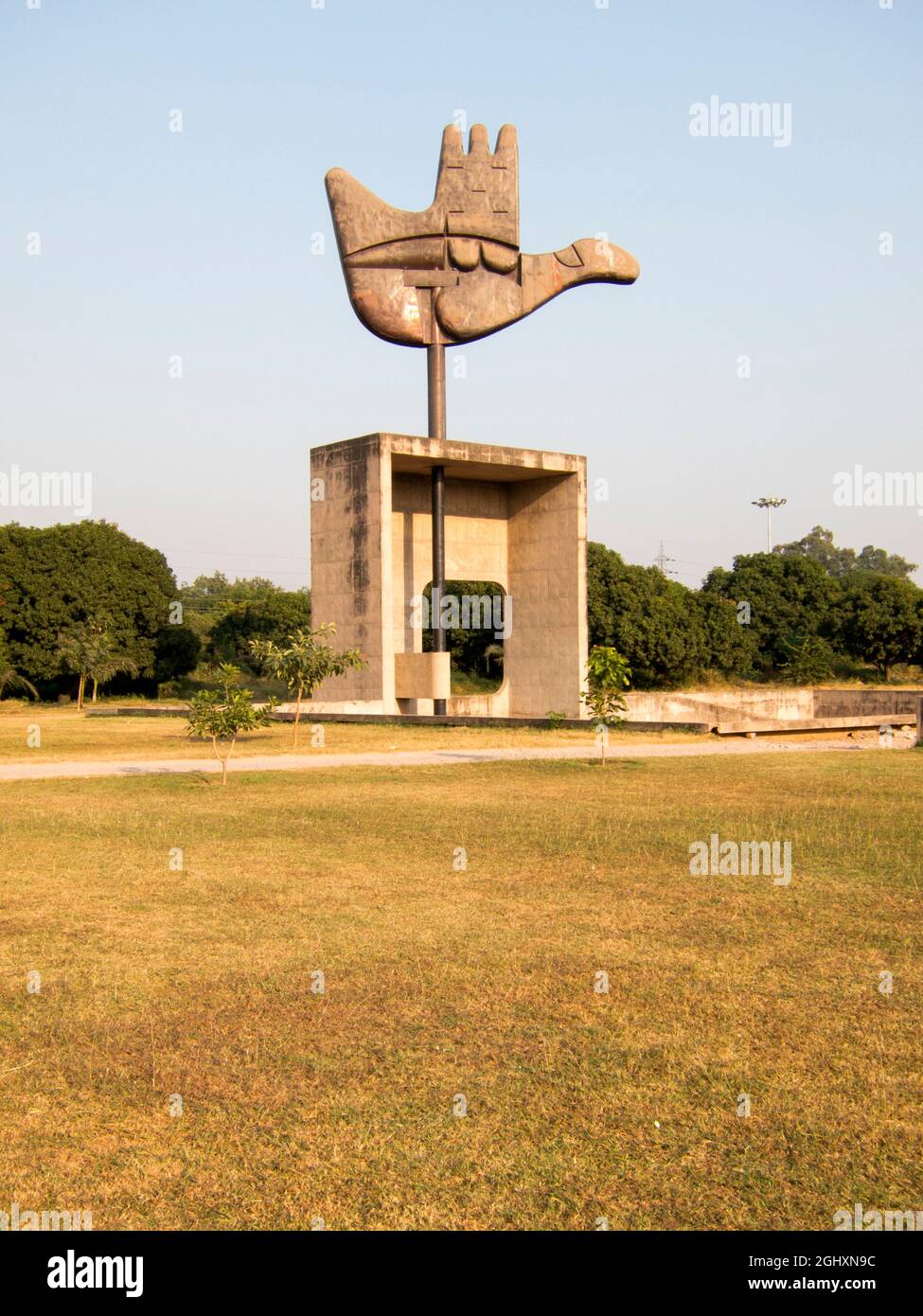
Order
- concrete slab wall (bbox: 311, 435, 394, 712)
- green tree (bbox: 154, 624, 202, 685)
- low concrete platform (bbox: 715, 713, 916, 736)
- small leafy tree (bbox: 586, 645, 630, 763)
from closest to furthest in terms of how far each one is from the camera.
Answer: small leafy tree (bbox: 586, 645, 630, 763) → low concrete platform (bbox: 715, 713, 916, 736) → concrete slab wall (bbox: 311, 435, 394, 712) → green tree (bbox: 154, 624, 202, 685)

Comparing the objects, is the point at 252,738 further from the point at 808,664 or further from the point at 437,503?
the point at 808,664

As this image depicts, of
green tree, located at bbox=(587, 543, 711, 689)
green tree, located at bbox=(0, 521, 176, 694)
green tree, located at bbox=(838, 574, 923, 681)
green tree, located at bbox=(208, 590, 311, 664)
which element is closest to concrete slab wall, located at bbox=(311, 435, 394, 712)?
green tree, located at bbox=(0, 521, 176, 694)

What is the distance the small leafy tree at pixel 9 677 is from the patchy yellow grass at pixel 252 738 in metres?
10.9

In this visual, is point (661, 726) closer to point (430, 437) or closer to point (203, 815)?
point (430, 437)

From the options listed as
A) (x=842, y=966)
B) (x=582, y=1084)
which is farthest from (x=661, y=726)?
(x=582, y=1084)

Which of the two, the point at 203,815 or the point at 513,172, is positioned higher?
the point at 513,172

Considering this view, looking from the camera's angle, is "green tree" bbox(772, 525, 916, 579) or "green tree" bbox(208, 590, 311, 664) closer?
"green tree" bbox(208, 590, 311, 664)

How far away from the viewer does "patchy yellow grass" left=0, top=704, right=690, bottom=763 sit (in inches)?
936

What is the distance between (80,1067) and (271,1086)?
3.20 ft

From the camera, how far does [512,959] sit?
25.4 ft

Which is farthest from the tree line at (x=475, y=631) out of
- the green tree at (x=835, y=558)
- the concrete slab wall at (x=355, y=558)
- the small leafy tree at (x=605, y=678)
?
the green tree at (x=835, y=558)

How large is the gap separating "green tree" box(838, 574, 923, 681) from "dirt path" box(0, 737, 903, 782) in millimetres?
35516

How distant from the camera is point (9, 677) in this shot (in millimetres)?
45031

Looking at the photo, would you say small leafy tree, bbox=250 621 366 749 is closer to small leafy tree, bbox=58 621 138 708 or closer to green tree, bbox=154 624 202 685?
small leafy tree, bbox=58 621 138 708
